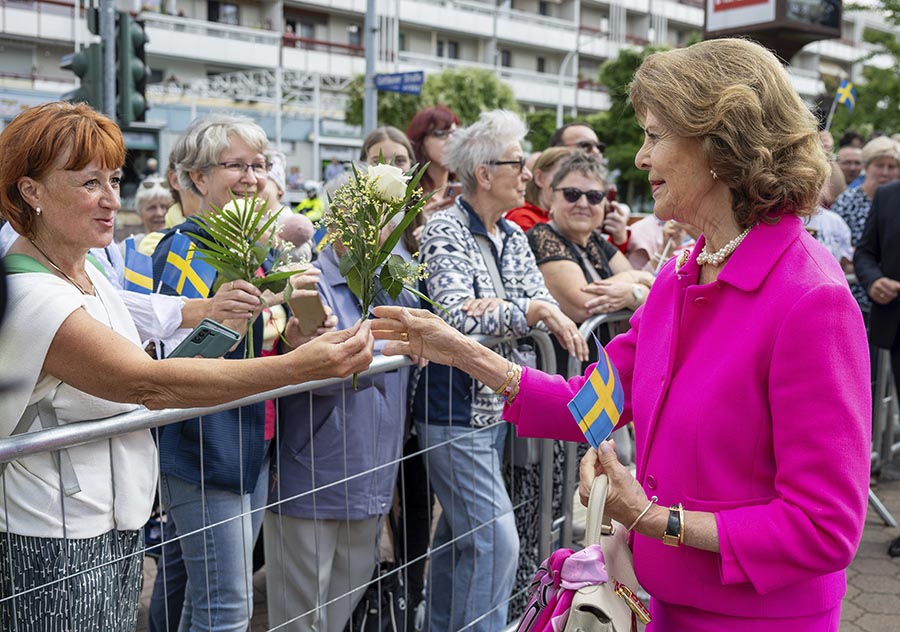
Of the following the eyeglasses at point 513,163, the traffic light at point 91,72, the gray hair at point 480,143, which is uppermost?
the traffic light at point 91,72

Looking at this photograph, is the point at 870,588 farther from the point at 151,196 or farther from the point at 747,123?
the point at 151,196

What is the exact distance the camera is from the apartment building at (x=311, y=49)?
3584 centimetres

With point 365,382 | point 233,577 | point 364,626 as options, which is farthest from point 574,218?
point 233,577

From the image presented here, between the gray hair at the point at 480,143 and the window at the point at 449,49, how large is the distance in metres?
47.9

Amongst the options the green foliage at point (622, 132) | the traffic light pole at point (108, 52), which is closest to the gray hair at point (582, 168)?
the traffic light pole at point (108, 52)

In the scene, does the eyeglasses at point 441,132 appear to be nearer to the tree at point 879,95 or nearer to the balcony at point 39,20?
the tree at point 879,95

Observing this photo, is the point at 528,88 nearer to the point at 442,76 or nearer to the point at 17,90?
the point at 442,76

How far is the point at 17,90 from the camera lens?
3266 cm

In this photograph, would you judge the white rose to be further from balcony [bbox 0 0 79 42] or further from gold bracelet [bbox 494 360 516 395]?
balcony [bbox 0 0 79 42]

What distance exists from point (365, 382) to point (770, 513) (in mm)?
1671

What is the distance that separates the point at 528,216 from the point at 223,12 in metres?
41.1

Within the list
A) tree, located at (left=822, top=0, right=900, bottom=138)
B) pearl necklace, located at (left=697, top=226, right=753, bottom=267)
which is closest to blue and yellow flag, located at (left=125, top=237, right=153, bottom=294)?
pearl necklace, located at (left=697, top=226, right=753, bottom=267)

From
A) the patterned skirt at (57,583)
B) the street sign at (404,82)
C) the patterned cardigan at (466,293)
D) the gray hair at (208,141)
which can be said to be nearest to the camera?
the patterned skirt at (57,583)

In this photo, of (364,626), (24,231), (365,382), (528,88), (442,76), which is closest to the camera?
(24,231)
